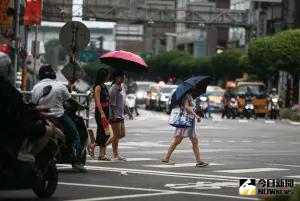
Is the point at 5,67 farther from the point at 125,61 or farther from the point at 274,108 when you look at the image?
the point at 274,108

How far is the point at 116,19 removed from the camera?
68938 mm

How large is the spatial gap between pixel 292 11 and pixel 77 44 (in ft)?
199

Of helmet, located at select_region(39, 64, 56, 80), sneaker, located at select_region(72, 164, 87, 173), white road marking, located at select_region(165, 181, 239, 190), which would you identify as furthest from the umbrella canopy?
helmet, located at select_region(39, 64, 56, 80)

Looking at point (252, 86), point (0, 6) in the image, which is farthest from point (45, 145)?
point (252, 86)

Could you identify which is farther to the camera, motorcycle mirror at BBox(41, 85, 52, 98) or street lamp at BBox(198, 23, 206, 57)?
street lamp at BBox(198, 23, 206, 57)

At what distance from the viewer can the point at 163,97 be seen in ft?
215

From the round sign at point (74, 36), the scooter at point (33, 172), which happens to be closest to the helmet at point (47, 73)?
the scooter at point (33, 172)

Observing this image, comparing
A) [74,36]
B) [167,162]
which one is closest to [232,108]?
[74,36]

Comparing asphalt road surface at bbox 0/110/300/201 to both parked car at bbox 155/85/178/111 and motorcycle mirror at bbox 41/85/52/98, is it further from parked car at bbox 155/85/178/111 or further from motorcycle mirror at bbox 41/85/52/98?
parked car at bbox 155/85/178/111

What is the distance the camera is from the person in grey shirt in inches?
772

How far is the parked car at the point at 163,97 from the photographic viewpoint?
6531 cm

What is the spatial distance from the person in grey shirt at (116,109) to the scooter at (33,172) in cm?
625

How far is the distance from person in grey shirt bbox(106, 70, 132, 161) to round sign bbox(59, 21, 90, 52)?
11.0 feet

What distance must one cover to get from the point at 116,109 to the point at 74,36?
3.97 m
